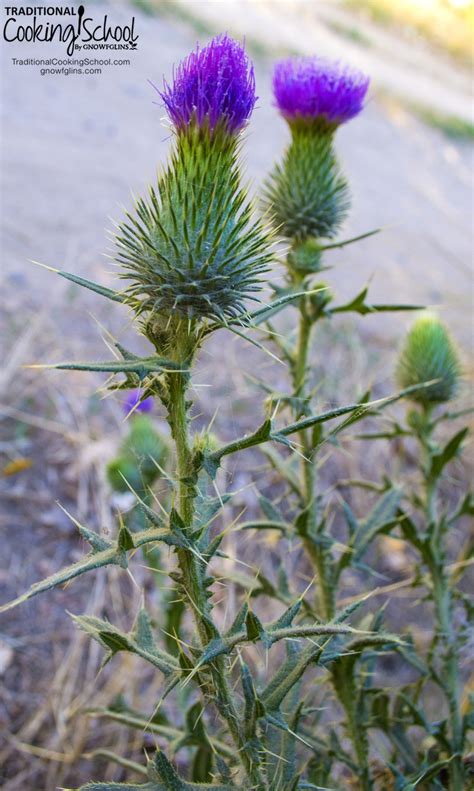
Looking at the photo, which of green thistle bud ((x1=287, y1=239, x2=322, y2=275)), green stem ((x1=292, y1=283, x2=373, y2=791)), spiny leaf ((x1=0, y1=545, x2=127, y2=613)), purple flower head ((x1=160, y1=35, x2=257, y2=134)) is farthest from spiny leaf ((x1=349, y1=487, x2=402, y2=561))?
purple flower head ((x1=160, y1=35, x2=257, y2=134))

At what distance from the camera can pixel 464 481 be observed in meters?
5.15

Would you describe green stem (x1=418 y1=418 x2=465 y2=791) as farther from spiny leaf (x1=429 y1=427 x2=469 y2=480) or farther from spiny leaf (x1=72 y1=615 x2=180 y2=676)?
spiny leaf (x1=72 y1=615 x2=180 y2=676)

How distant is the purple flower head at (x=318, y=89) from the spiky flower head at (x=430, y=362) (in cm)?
112

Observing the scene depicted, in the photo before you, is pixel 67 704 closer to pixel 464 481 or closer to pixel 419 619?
pixel 419 619

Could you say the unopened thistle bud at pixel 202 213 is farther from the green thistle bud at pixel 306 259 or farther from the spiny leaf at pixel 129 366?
the green thistle bud at pixel 306 259

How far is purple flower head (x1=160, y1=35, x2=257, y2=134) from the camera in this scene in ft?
6.12

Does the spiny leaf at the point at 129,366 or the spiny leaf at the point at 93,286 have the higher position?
the spiny leaf at the point at 93,286

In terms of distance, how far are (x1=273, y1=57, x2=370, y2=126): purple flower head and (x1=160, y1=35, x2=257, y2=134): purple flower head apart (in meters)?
1.02

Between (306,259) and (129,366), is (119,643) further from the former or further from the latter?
(306,259)

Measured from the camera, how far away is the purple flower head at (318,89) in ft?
9.48

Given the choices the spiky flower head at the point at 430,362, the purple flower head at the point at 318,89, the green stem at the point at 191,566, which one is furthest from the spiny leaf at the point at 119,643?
the purple flower head at the point at 318,89

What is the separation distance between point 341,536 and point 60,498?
168 cm

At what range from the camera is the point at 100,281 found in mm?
6324

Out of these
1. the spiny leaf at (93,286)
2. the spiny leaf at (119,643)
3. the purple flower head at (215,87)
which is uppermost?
the purple flower head at (215,87)
